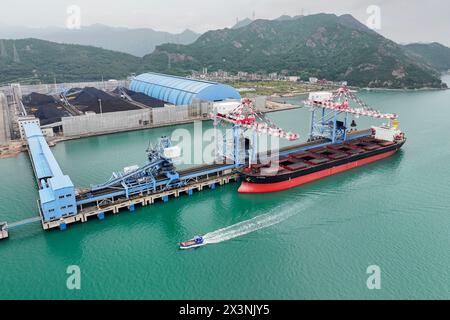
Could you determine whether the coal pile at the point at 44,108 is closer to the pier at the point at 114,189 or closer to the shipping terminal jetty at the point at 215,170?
the shipping terminal jetty at the point at 215,170

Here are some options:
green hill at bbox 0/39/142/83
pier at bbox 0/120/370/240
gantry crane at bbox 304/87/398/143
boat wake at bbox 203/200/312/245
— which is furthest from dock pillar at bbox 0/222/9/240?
green hill at bbox 0/39/142/83

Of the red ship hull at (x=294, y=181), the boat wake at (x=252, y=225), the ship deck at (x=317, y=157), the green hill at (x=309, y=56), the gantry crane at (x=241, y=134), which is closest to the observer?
the boat wake at (x=252, y=225)

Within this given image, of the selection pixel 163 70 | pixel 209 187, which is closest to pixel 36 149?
pixel 209 187

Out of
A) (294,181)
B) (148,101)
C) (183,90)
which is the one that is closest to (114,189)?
(294,181)

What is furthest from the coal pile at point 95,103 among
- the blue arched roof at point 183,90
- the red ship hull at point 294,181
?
the red ship hull at point 294,181

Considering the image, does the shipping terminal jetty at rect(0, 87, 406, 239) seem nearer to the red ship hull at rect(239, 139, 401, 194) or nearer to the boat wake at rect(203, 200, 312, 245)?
the red ship hull at rect(239, 139, 401, 194)

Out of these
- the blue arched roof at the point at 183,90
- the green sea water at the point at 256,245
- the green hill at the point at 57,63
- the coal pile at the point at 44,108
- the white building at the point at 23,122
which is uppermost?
the green hill at the point at 57,63
